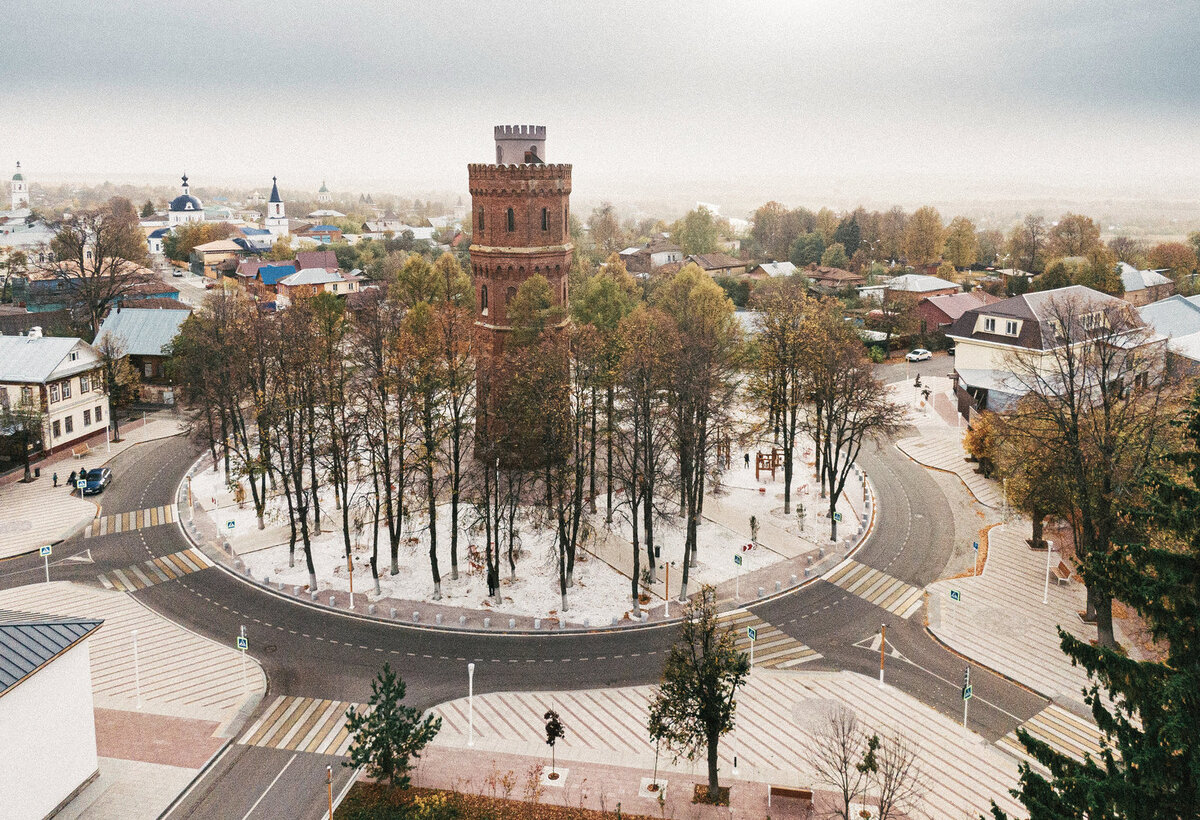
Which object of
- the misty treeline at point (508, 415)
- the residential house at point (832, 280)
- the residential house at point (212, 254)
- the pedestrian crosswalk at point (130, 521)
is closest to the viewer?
the misty treeline at point (508, 415)

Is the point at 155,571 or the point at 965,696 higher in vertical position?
the point at 965,696

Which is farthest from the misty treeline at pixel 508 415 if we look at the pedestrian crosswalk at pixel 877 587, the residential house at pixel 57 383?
the residential house at pixel 57 383

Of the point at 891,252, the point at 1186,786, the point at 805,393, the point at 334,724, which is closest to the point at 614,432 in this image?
the point at 805,393

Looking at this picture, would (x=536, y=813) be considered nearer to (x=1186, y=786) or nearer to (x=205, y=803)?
(x=205, y=803)

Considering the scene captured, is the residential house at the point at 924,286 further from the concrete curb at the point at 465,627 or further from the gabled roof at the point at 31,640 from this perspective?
the gabled roof at the point at 31,640

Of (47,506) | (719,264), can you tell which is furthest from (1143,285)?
(47,506)

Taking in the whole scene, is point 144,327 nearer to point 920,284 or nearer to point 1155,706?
point 1155,706
